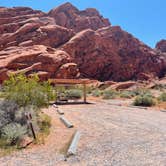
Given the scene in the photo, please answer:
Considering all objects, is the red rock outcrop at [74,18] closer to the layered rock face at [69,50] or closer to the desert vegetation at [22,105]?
the layered rock face at [69,50]

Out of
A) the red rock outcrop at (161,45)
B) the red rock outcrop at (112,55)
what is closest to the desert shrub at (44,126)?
the red rock outcrop at (112,55)

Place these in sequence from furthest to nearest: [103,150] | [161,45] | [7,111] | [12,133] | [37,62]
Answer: [161,45] < [37,62] < [7,111] < [12,133] < [103,150]

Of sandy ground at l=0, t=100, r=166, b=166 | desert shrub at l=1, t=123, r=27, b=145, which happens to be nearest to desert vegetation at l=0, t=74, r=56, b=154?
desert shrub at l=1, t=123, r=27, b=145

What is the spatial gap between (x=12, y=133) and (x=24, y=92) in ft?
9.67

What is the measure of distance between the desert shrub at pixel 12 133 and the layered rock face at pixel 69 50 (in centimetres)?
3012

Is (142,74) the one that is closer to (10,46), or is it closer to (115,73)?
(115,73)

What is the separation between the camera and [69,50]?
4941cm

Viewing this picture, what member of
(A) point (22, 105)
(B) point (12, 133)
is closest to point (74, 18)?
(A) point (22, 105)

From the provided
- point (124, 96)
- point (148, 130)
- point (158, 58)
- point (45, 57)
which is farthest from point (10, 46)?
point (148, 130)

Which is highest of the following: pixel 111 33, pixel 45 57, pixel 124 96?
pixel 111 33

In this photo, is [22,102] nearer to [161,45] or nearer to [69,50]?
[69,50]

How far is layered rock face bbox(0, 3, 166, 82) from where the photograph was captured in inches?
1580

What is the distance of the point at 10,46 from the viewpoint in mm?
47375

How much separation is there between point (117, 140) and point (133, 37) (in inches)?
2187
